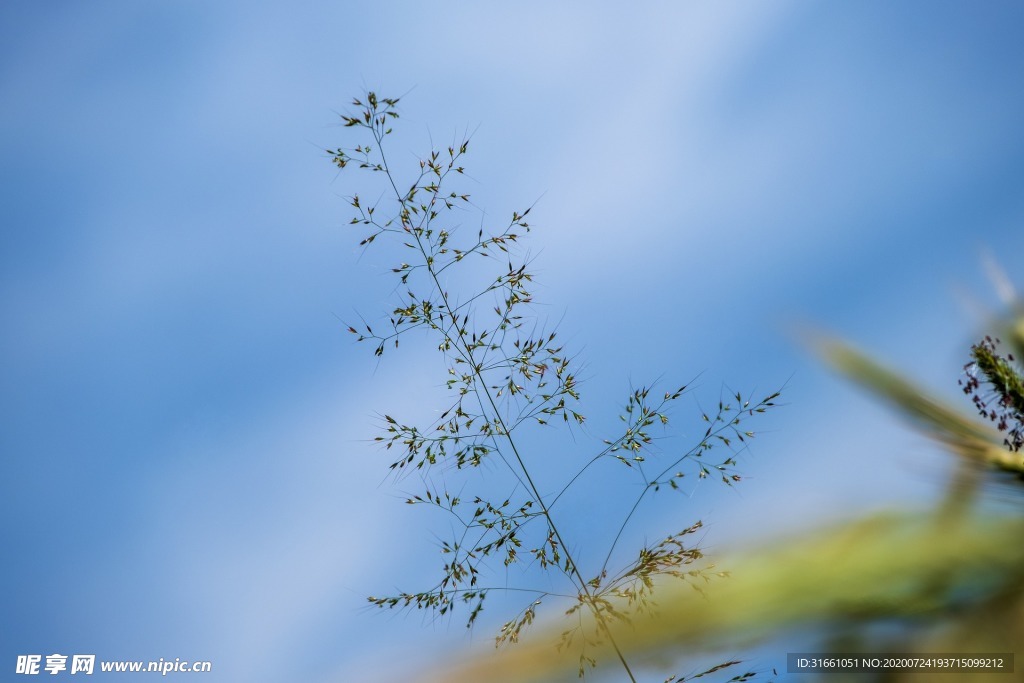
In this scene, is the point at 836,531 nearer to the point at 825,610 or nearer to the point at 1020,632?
the point at 825,610

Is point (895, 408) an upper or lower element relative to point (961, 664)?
upper

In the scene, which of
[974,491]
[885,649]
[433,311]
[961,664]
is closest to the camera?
[433,311]

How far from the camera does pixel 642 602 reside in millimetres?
1561

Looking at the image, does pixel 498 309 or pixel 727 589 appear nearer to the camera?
pixel 498 309

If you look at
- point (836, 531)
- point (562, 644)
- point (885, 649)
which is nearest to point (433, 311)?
point (562, 644)

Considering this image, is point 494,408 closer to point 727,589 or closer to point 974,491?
point 727,589

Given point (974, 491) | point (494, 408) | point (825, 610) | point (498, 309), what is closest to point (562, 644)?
point (494, 408)

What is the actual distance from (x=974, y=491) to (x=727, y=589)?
733 millimetres

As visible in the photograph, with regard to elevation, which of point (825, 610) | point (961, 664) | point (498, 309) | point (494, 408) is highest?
point (498, 309)

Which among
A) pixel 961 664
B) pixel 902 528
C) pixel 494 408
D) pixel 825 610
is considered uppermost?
pixel 494 408

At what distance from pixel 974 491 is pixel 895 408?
34 centimetres

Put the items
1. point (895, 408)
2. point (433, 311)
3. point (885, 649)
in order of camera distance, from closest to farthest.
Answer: point (433, 311), point (885, 649), point (895, 408)

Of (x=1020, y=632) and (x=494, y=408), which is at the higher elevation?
(x=494, y=408)

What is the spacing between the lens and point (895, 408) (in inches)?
101
